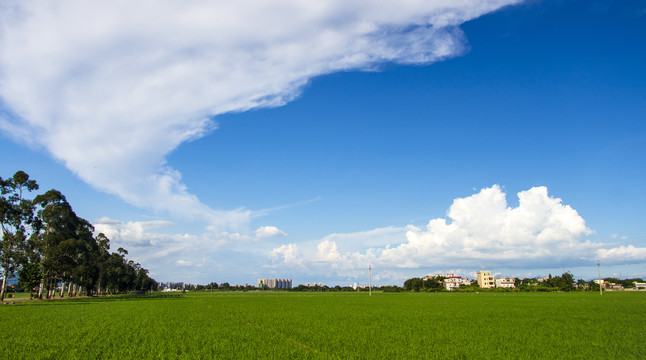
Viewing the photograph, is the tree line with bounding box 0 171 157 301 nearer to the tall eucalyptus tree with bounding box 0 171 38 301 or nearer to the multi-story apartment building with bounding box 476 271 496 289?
the tall eucalyptus tree with bounding box 0 171 38 301

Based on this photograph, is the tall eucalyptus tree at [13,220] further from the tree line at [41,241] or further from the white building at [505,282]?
the white building at [505,282]

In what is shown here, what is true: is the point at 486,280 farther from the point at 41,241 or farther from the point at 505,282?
the point at 41,241

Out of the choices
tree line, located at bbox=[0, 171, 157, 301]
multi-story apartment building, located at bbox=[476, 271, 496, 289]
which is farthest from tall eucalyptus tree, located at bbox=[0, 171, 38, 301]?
multi-story apartment building, located at bbox=[476, 271, 496, 289]

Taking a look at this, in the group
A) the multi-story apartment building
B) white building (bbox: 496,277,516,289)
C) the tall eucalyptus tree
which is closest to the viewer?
the tall eucalyptus tree

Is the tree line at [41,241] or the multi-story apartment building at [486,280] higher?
the tree line at [41,241]

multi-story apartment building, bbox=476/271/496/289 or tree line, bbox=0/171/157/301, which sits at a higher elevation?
tree line, bbox=0/171/157/301

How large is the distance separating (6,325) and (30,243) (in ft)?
106

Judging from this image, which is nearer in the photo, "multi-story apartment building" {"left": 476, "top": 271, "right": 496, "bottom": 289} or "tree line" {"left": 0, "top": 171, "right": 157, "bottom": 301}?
"tree line" {"left": 0, "top": 171, "right": 157, "bottom": 301}

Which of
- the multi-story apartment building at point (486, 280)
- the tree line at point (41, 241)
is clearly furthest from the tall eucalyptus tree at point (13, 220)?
the multi-story apartment building at point (486, 280)

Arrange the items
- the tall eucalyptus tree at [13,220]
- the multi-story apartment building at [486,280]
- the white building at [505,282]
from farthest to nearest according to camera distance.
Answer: the white building at [505,282], the multi-story apartment building at [486,280], the tall eucalyptus tree at [13,220]

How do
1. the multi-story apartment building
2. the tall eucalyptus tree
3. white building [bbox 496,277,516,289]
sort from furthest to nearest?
white building [bbox 496,277,516,289]
the multi-story apartment building
the tall eucalyptus tree

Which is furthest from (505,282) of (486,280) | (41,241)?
(41,241)

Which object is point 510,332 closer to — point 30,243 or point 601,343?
point 601,343

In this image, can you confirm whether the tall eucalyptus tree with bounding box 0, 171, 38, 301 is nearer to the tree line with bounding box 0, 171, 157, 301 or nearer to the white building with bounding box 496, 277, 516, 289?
the tree line with bounding box 0, 171, 157, 301
